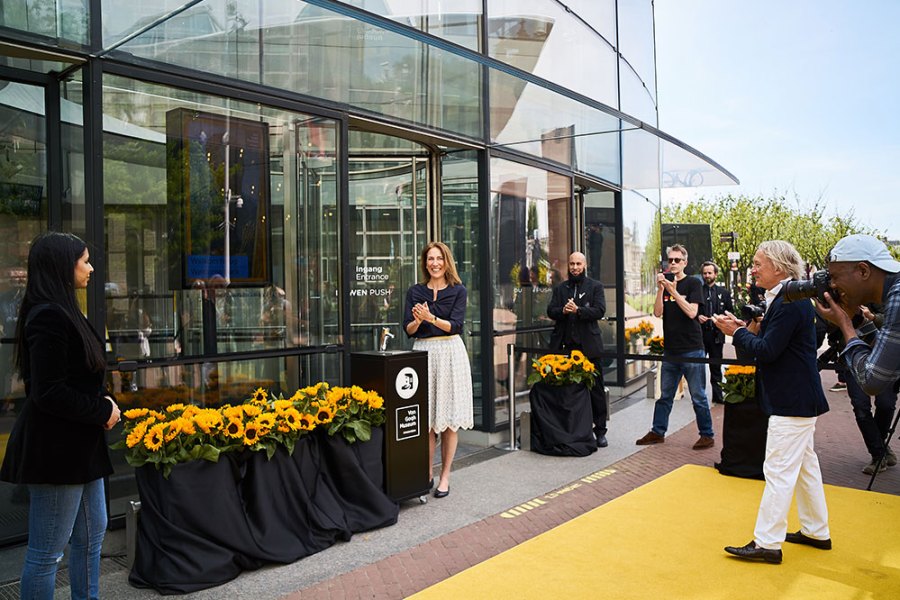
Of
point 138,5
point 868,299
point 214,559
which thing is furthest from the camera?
point 138,5

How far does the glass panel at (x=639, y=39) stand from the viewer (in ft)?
38.5

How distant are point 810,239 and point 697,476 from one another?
168ft

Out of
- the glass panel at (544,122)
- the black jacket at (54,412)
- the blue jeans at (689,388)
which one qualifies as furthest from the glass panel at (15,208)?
the blue jeans at (689,388)

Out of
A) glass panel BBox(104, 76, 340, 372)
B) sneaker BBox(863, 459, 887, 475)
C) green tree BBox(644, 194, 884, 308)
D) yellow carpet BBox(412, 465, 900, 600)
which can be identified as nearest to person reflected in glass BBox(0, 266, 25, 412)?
glass panel BBox(104, 76, 340, 372)

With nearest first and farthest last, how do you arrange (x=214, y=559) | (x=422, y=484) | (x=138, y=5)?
(x=214, y=559) → (x=138, y=5) → (x=422, y=484)

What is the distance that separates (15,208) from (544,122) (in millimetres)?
5345

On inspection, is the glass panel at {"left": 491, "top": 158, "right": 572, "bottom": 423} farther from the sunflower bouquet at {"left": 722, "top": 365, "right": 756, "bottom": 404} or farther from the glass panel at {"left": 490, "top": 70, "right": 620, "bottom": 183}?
the sunflower bouquet at {"left": 722, "top": 365, "right": 756, "bottom": 404}

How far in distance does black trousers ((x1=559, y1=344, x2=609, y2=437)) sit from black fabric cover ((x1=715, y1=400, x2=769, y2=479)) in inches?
60.9

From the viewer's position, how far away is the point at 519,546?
16.3ft

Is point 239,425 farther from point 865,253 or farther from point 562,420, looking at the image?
point 562,420

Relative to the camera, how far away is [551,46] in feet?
31.2

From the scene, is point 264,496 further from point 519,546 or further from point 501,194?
point 501,194

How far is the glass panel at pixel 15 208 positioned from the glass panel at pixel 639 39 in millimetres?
8890

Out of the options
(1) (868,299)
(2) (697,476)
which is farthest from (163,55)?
(2) (697,476)
